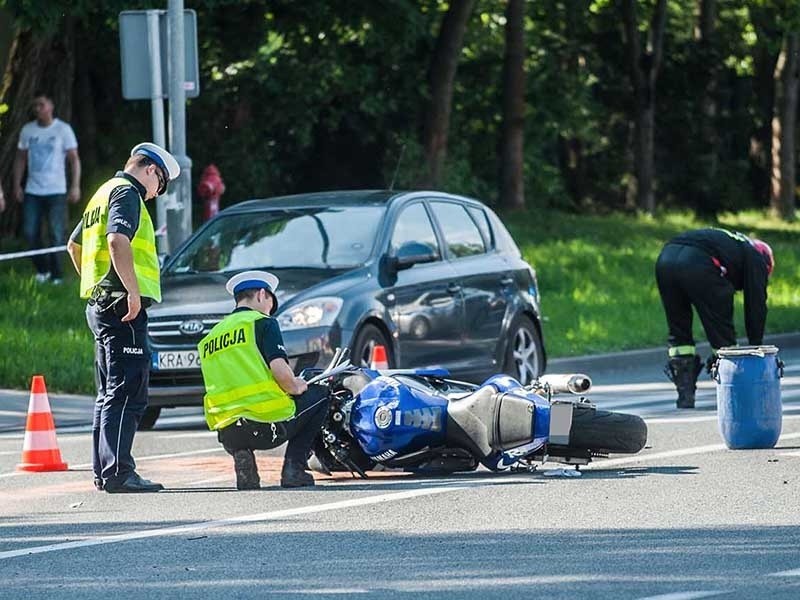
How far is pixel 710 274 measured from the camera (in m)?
13.5

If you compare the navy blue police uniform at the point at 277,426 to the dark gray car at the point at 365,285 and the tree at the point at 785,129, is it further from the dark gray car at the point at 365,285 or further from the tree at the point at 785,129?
the tree at the point at 785,129

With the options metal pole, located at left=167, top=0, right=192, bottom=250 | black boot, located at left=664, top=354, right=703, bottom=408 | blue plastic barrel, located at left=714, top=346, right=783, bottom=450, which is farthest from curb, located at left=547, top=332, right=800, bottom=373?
blue plastic barrel, located at left=714, top=346, right=783, bottom=450

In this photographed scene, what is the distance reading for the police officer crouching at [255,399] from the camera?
33.2ft

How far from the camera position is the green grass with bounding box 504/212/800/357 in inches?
798

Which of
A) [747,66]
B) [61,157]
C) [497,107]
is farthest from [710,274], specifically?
[747,66]

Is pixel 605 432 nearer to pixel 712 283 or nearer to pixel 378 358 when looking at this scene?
pixel 378 358

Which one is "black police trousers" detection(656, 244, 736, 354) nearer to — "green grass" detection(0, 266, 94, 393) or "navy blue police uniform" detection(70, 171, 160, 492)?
"navy blue police uniform" detection(70, 171, 160, 492)

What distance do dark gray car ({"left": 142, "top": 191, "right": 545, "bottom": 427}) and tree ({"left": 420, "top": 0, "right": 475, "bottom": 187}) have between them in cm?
1623

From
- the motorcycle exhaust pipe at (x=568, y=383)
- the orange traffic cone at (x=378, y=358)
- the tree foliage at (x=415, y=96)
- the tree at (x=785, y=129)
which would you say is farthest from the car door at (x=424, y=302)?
the tree at (x=785, y=129)

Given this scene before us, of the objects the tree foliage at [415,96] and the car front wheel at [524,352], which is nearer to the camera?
the car front wheel at [524,352]

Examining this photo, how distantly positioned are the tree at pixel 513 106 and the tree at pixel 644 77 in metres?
5.82

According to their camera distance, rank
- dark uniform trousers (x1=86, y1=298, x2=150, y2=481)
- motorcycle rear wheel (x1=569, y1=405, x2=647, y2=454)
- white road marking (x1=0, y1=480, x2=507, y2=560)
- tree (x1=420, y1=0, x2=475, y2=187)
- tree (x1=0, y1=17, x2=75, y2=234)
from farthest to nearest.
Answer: tree (x1=420, y1=0, x2=475, y2=187)
tree (x1=0, y1=17, x2=75, y2=234)
motorcycle rear wheel (x1=569, y1=405, x2=647, y2=454)
dark uniform trousers (x1=86, y1=298, x2=150, y2=481)
white road marking (x1=0, y1=480, x2=507, y2=560)

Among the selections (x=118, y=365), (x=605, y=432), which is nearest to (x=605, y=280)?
(x=605, y=432)

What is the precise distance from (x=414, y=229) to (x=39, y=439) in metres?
3.99
